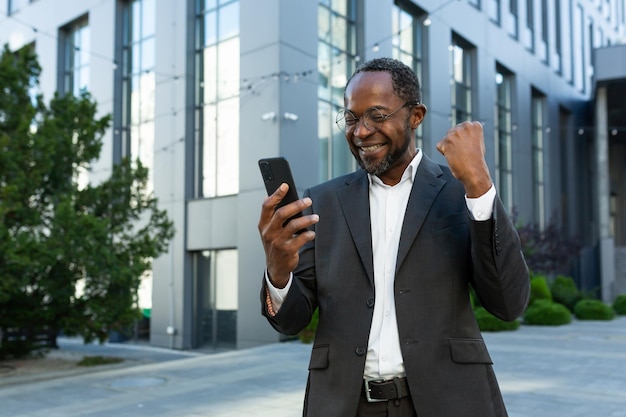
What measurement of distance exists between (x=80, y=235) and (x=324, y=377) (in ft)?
31.6

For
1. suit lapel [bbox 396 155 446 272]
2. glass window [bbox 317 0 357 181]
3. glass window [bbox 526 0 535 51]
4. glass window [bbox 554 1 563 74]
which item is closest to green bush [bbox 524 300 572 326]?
glass window [bbox 317 0 357 181]

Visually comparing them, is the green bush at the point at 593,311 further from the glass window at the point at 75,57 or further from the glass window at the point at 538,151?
the glass window at the point at 75,57

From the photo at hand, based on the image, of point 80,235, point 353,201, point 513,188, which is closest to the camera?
point 353,201

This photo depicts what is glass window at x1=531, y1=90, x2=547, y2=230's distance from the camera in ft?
96.8

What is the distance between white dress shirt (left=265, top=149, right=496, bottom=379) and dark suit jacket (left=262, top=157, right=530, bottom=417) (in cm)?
4

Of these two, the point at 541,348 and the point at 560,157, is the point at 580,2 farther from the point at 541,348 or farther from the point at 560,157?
the point at 541,348

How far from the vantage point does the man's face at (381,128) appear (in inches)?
79.0

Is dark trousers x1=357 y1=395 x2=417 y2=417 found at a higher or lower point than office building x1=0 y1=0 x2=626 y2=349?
lower

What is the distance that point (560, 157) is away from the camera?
32.4 meters

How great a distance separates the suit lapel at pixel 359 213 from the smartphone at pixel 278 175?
0.31 meters

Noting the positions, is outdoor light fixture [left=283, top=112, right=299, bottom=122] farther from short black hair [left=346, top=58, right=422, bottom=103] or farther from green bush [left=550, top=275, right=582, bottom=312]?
short black hair [left=346, top=58, right=422, bottom=103]

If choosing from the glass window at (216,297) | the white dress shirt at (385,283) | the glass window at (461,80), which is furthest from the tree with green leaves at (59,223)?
the glass window at (461,80)

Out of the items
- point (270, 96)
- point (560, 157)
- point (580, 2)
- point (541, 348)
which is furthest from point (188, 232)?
point (580, 2)

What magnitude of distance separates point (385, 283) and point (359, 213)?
0.25 metres
